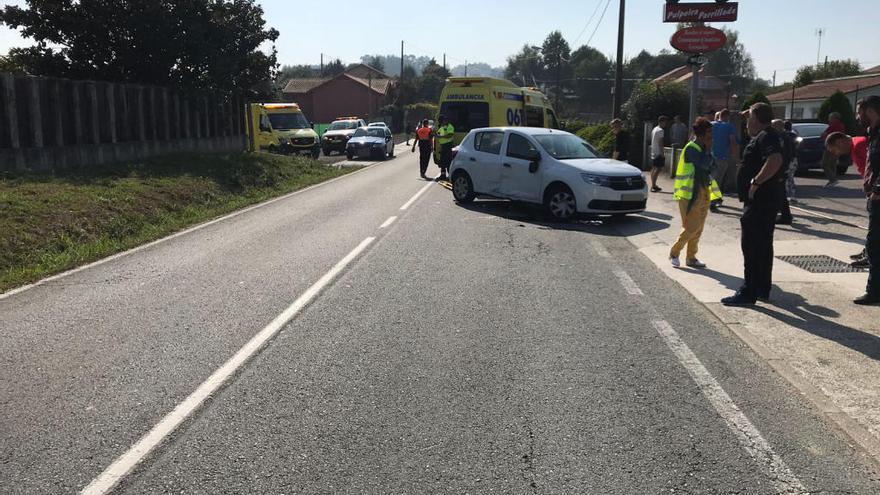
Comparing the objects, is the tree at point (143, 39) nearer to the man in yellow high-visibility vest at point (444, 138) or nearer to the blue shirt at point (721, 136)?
the man in yellow high-visibility vest at point (444, 138)

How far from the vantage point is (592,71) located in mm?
154250

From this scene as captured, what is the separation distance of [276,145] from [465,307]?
26110 mm

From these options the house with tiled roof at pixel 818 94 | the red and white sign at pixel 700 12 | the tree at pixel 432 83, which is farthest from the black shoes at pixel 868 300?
the tree at pixel 432 83

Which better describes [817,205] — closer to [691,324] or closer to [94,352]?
[691,324]

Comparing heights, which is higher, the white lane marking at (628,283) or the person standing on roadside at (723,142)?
the person standing on roadside at (723,142)

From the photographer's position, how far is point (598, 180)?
12.9 metres

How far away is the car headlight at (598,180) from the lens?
509 inches

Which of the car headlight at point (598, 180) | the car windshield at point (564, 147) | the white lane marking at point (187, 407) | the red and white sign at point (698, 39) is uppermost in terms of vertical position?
the red and white sign at point (698, 39)

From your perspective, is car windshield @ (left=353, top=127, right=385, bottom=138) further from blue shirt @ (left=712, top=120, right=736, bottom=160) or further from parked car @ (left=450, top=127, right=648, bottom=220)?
blue shirt @ (left=712, top=120, right=736, bottom=160)

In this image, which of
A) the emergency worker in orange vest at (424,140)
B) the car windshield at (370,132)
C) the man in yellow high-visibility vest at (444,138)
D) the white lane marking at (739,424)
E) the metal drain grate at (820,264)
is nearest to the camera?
the white lane marking at (739,424)

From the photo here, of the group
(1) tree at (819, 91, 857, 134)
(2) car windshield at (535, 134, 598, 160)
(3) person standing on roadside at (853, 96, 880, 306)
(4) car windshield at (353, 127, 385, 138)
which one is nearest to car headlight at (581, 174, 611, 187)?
(2) car windshield at (535, 134, 598, 160)

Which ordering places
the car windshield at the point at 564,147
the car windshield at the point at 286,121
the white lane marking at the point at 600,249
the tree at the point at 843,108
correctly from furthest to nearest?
the car windshield at the point at 286,121 → the tree at the point at 843,108 → the car windshield at the point at 564,147 → the white lane marking at the point at 600,249

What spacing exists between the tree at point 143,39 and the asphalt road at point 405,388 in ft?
52.1

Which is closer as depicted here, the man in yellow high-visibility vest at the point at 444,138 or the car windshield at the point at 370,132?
the man in yellow high-visibility vest at the point at 444,138
